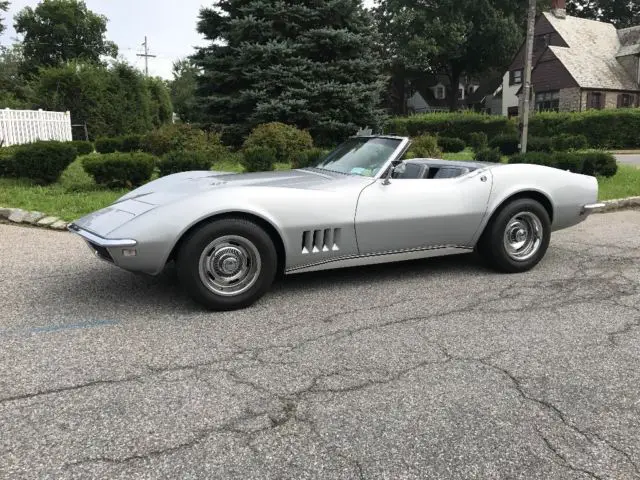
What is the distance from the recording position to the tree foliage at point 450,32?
138 ft

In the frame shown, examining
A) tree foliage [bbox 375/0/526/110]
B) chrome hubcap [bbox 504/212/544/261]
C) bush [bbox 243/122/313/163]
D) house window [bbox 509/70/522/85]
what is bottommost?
chrome hubcap [bbox 504/212/544/261]

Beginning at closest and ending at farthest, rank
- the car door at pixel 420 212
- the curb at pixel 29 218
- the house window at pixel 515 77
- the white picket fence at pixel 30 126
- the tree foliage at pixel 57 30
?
the car door at pixel 420 212 < the curb at pixel 29 218 < the white picket fence at pixel 30 126 < the house window at pixel 515 77 < the tree foliage at pixel 57 30

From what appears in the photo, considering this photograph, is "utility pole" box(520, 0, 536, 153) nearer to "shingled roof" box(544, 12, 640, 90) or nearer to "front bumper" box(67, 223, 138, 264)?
"front bumper" box(67, 223, 138, 264)

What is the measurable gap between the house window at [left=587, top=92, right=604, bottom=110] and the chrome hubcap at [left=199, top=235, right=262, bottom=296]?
3881cm

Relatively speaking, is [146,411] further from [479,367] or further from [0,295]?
[0,295]

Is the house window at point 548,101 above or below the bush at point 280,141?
above

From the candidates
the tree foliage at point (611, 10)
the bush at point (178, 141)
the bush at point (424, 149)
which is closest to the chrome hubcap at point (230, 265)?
the bush at point (424, 149)

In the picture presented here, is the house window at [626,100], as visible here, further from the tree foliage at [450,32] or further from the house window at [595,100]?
the tree foliage at [450,32]

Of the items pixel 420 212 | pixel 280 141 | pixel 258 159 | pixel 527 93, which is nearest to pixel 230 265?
pixel 420 212

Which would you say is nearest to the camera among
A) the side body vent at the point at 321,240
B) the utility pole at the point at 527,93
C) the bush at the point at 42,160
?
the side body vent at the point at 321,240

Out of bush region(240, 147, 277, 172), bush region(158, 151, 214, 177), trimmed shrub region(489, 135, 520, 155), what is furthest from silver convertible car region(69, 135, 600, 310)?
trimmed shrub region(489, 135, 520, 155)

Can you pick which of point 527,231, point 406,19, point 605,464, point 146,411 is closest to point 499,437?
point 605,464

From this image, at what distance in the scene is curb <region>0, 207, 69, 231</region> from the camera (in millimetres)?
6855

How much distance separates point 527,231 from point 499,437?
9.88 ft
